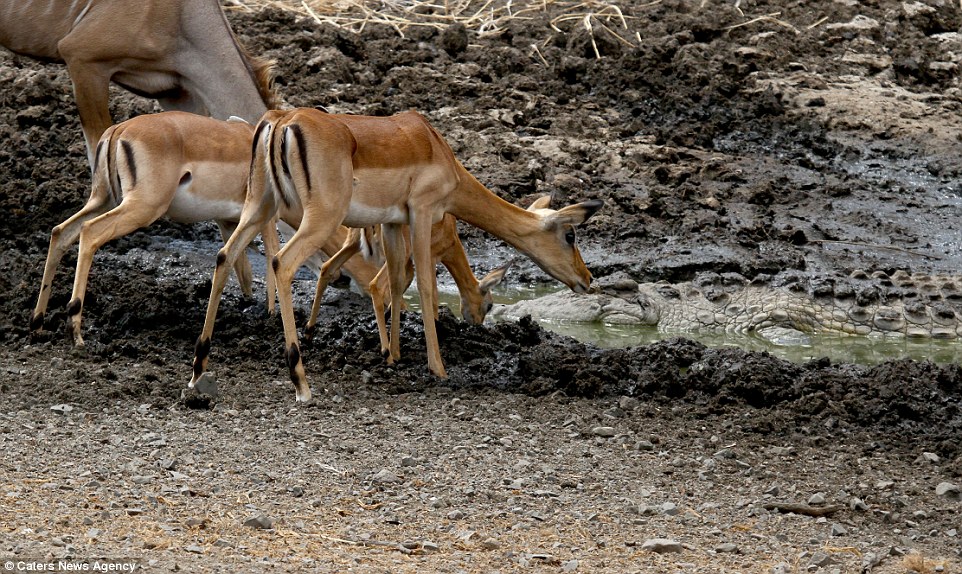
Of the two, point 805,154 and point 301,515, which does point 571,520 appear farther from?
point 805,154

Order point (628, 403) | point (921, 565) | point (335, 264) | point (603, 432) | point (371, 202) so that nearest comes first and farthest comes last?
point (921, 565) → point (603, 432) → point (628, 403) → point (371, 202) → point (335, 264)

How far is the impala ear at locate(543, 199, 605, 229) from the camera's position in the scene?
25.3 ft

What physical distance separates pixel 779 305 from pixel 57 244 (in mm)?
5160

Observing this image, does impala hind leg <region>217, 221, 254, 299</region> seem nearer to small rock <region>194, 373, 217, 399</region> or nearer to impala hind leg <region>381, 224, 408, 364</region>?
impala hind leg <region>381, 224, 408, 364</region>

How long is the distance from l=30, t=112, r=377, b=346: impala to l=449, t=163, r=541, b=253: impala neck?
3.57 ft

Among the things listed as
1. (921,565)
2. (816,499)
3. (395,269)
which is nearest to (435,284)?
(395,269)

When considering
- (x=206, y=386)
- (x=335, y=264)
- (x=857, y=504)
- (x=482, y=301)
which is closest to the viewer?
(x=857, y=504)

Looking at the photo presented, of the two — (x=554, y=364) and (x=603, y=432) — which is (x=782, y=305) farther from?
(x=603, y=432)

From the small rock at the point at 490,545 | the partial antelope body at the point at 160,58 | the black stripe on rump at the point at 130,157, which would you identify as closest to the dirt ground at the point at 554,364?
the small rock at the point at 490,545

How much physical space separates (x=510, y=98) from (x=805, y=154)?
8.96ft

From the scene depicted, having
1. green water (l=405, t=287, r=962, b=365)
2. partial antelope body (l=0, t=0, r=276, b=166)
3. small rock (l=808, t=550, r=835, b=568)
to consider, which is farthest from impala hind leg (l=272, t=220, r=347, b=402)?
partial antelope body (l=0, t=0, r=276, b=166)

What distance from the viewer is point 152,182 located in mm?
7406

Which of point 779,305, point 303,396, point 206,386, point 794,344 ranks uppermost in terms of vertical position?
point 206,386

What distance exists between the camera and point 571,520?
5.11m
